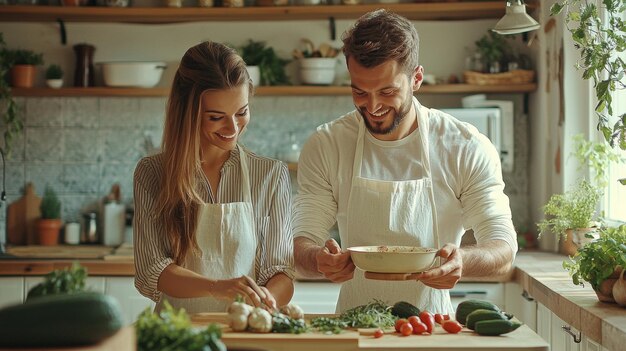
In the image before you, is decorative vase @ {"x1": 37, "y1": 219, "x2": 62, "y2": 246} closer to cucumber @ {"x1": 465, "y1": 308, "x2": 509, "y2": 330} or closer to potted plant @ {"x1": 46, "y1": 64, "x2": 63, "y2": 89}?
potted plant @ {"x1": 46, "y1": 64, "x2": 63, "y2": 89}

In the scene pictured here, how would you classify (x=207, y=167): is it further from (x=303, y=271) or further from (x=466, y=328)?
(x=466, y=328)

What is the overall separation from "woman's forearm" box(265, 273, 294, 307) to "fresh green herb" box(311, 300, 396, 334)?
0.21 meters

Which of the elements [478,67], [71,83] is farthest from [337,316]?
[71,83]

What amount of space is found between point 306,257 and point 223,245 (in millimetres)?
260

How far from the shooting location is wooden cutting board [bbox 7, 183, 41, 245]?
221 inches

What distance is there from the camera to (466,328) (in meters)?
2.52

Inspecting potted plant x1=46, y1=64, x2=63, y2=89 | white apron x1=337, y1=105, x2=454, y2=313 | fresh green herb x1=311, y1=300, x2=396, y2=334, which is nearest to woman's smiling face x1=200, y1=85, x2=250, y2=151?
white apron x1=337, y1=105, x2=454, y2=313

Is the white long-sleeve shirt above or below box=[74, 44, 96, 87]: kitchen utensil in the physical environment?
below

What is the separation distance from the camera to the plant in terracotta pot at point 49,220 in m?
5.54

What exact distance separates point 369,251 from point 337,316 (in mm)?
270

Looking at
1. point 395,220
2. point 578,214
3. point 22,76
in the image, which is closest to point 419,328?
point 395,220

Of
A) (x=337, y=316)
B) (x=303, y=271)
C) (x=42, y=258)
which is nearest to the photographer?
(x=337, y=316)

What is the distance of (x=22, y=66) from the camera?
217 inches

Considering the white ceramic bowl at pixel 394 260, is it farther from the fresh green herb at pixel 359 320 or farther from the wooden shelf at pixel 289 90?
the wooden shelf at pixel 289 90
